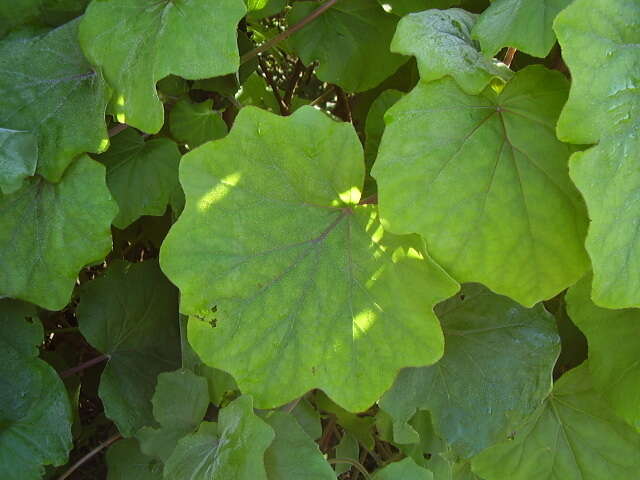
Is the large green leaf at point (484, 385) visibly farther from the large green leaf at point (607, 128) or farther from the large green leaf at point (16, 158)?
the large green leaf at point (16, 158)

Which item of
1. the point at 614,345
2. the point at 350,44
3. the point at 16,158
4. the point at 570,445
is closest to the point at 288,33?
the point at 350,44

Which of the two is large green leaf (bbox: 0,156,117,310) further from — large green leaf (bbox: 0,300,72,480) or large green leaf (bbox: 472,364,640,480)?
large green leaf (bbox: 472,364,640,480)

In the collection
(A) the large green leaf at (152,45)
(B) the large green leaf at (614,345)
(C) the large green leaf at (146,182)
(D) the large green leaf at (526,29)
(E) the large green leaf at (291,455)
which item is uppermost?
(D) the large green leaf at (526,29)

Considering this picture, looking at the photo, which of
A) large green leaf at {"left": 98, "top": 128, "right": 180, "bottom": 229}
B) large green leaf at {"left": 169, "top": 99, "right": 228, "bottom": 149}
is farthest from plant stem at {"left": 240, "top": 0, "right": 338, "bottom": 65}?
large green leaf at {"left": 98, "top": 128, "right": 180, "bottom": 229}

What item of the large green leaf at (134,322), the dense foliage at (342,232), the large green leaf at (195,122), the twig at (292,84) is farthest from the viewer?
the twig at (292,84)

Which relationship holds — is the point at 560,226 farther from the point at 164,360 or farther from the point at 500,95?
the point at 164,360

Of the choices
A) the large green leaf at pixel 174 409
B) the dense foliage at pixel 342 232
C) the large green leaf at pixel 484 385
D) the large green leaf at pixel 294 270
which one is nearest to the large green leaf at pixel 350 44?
the dense foliage at pixel 342 232
